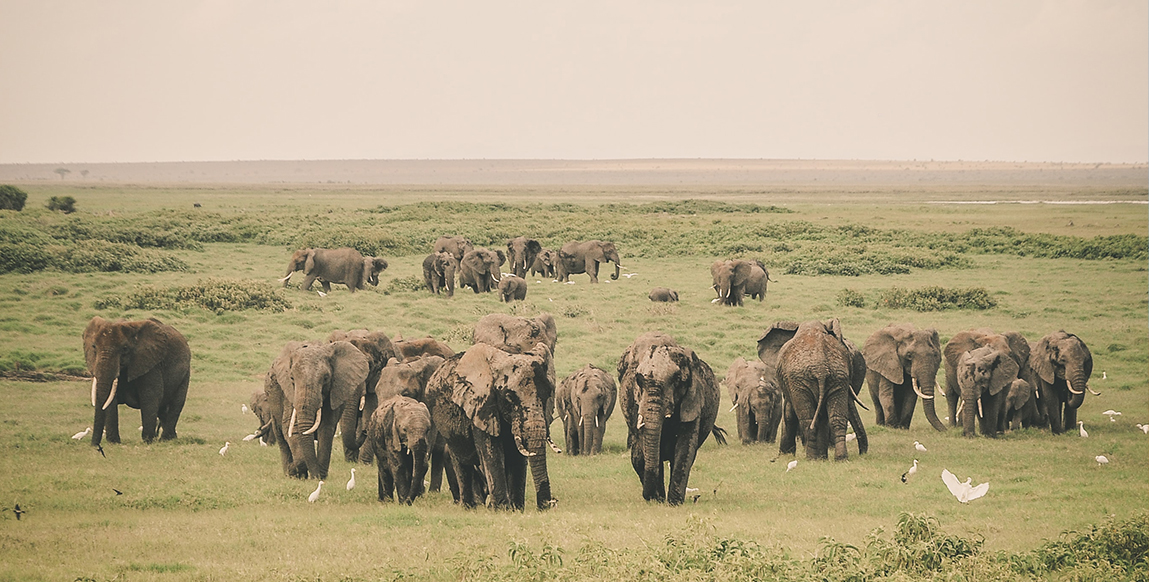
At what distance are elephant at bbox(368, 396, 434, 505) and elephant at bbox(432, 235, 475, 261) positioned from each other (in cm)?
2730

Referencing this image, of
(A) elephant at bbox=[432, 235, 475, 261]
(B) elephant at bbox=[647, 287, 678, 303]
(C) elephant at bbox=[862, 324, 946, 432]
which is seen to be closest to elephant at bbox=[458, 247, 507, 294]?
(A) elephant at bbox=[432, 235, 475, 261]

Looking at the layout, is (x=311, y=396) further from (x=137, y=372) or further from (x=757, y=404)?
(x=757, y=404)

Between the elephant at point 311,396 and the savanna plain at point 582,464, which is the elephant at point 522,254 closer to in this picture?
the savanna plain at point 582,464

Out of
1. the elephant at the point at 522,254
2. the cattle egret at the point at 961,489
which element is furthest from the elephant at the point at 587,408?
the elephant at the point at 522,254

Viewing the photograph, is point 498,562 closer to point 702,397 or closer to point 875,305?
point 702,397

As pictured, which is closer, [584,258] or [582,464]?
[582,464]

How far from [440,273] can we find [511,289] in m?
3.09

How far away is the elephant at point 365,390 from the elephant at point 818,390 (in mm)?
6411

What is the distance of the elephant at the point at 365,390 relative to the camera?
16.4 m

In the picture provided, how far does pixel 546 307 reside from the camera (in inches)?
1352

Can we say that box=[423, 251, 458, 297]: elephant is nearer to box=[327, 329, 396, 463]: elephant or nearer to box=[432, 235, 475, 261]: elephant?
box=[432, 235, 475, 261]: elephant

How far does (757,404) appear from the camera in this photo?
18781 mm

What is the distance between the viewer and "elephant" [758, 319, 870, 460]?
1669 cm

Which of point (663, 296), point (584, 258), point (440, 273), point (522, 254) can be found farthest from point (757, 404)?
point (522, 254)
